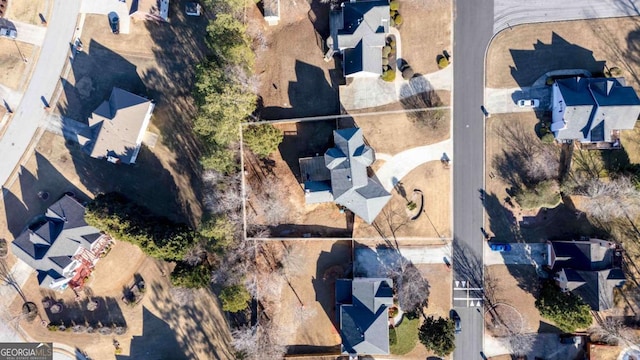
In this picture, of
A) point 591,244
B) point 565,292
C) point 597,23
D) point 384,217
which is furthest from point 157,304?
point 597,23

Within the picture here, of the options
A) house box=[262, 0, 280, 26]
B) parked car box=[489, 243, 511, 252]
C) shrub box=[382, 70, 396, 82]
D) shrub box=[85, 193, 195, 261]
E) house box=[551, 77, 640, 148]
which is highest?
house box=[262, 0, 280, 26]

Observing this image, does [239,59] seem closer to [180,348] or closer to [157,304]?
[157,304]

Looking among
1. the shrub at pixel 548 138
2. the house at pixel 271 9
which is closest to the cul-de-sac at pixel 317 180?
the shrub at pixel 548 138

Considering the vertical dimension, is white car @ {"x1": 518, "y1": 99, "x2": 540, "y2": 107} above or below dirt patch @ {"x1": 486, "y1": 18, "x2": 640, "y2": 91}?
below

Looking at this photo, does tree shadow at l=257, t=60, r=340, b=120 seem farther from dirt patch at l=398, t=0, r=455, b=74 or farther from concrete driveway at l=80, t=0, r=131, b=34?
concrete driveway at l=80, t=0, r=131, b=34

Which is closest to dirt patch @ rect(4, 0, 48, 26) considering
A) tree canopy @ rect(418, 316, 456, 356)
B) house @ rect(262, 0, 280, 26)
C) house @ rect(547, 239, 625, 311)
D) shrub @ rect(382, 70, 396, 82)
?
house @ rect(262, 0, 280, 26)

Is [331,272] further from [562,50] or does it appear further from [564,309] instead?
[562,50]

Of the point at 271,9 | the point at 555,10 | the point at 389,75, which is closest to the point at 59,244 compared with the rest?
the point at 271,9

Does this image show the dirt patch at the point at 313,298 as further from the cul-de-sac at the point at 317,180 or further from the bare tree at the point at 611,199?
the bare tree at the point at 611,199
